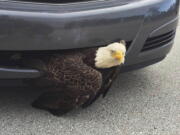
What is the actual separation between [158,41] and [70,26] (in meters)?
0.83

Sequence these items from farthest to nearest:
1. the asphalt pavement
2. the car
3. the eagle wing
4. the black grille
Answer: the black grille → the asphalt pavement → the eagle wing → the car

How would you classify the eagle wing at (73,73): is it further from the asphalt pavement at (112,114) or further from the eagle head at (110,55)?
the asphalt pavement at (112,114)

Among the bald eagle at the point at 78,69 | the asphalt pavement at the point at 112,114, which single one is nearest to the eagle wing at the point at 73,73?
the bald eagle at the point at 78,69

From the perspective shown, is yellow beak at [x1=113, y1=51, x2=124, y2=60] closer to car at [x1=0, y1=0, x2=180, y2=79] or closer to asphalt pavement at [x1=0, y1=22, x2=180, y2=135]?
car at [x1=0, y1=0, x2=180, y2=79]

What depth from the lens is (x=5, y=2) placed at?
8.25ft

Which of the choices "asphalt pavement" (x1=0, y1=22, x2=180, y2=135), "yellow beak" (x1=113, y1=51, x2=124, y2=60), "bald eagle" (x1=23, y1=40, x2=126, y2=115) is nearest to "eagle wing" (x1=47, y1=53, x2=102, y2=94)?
"bald eagle" (x1=23, y1=40, x2=126, y2=115)

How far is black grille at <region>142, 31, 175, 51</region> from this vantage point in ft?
10.1

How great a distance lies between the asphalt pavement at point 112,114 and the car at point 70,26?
0.92 feet

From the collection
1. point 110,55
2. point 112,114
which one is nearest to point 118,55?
point 110,55

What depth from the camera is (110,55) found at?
271 cm

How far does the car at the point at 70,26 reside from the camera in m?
2.53

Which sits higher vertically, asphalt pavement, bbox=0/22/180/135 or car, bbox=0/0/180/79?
car, bbox=0/0/180/79

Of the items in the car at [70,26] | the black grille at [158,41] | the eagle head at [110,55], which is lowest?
the black grille at [158,41]

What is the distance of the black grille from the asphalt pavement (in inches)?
17.5
